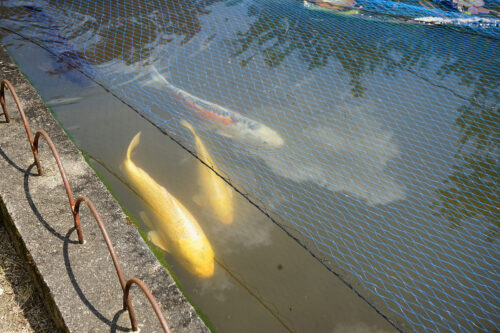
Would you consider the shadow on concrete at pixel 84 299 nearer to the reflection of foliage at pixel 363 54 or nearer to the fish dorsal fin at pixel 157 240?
the fish dorsal fin at pixel 157 240

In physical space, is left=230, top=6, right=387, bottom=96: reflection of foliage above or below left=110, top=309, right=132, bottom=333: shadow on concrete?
above

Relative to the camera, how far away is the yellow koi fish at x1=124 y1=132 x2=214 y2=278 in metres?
3.15

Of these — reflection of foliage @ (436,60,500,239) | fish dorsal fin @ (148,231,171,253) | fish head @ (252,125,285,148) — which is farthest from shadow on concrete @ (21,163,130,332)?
reflection of foliage @ (436,60,500,239)

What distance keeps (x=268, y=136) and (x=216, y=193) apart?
0.96 meters

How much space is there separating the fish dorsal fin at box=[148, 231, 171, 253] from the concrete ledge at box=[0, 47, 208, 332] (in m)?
0.73

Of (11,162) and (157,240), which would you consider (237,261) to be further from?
(11,162)

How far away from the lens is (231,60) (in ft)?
17.4

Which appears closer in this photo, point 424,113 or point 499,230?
point 499,230

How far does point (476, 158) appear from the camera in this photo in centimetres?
448

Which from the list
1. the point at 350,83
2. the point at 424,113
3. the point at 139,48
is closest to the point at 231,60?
the point at 139,48

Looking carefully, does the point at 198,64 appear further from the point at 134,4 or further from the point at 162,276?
the point at 162,276

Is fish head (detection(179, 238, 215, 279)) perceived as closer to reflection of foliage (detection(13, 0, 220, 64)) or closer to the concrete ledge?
the concrete ledge

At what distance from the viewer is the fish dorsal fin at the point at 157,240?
128 inches

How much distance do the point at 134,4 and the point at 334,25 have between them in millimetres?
→ 2884
